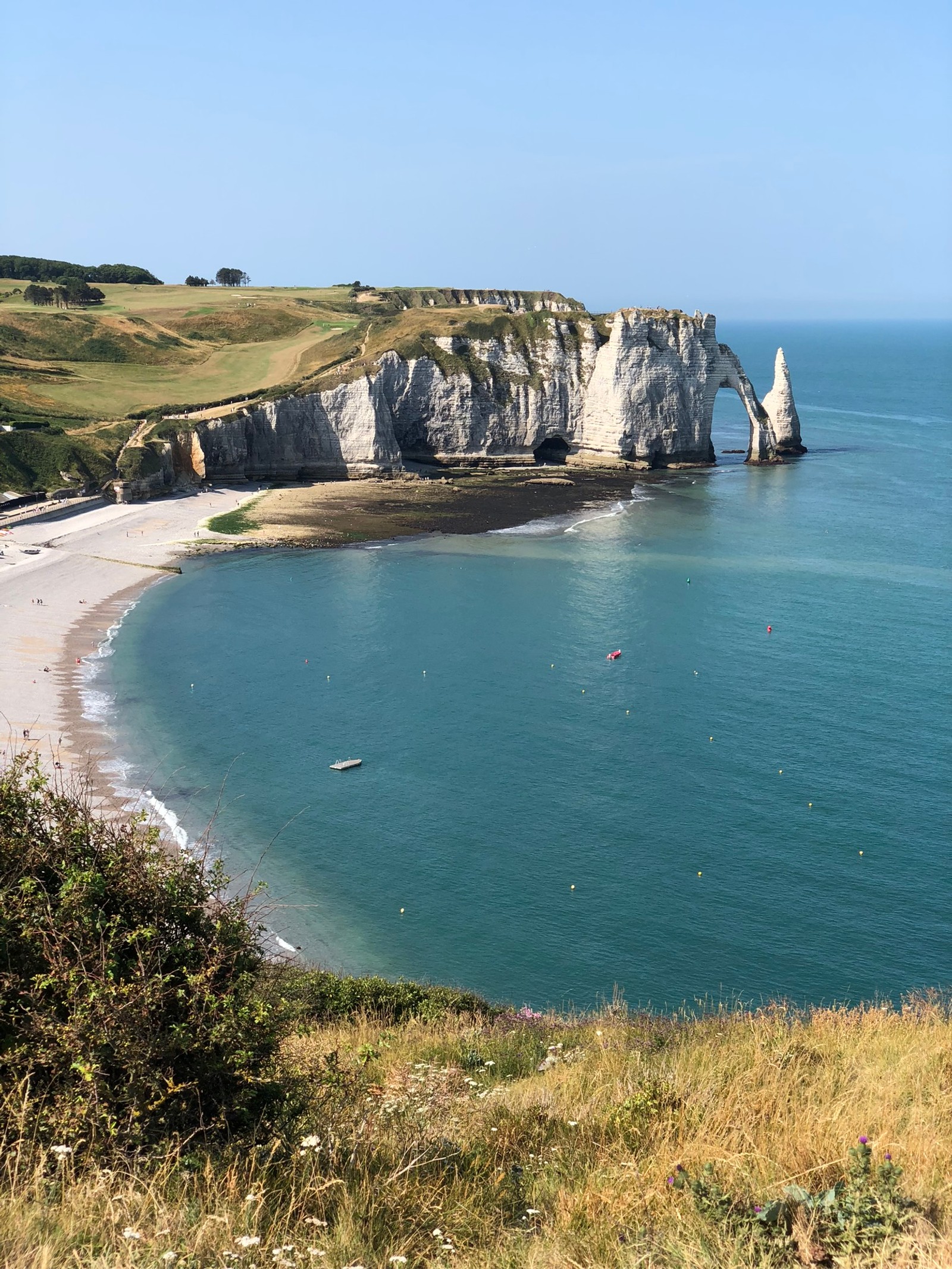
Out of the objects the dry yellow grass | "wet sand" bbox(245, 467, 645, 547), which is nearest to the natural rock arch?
"wet sand" bbox(245, 467, 645, 547)

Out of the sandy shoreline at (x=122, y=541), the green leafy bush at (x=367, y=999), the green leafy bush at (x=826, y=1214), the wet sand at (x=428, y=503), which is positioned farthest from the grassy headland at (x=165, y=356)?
the green leafy bush at (x=826, y=1214)

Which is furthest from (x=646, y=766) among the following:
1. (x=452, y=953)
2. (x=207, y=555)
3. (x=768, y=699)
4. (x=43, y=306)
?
(x=43, y=306)

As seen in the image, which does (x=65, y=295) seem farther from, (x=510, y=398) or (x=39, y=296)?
(x=510, y=398)

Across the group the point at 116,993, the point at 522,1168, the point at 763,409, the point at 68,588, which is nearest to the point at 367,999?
→ the point at 522,1168

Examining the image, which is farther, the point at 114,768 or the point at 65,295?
the point at 65,295

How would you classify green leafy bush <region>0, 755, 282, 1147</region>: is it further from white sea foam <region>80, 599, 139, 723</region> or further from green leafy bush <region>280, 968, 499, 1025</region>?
white sea foam <region>80, 599, 139, 723</region>
